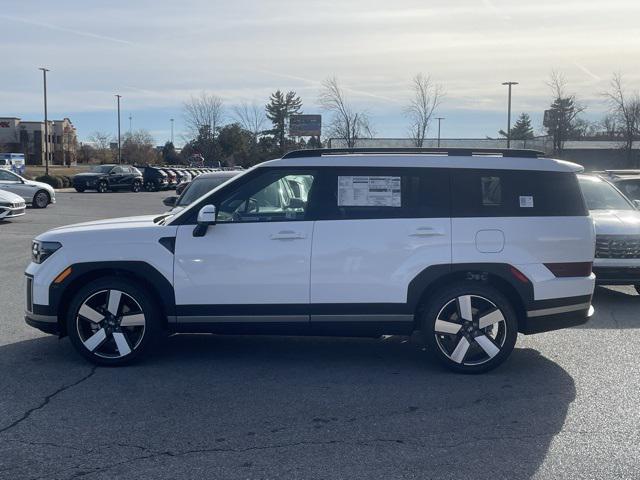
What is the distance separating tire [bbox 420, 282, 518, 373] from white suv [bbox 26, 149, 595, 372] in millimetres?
12

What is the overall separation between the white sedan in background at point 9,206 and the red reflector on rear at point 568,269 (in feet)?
57.1

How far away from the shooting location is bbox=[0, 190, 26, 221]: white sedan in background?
19.8 meters

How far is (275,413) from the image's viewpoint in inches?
207

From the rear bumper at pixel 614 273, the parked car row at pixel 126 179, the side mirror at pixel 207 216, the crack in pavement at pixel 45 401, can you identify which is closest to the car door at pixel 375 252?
the side mirror at pixel 207 216

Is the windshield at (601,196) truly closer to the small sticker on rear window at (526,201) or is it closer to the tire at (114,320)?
the small sticker on rear window at (526,201)

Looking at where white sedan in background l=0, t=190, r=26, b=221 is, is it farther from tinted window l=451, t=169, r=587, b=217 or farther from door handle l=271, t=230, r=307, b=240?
tinted window l=451, t=169, r=587, b=217

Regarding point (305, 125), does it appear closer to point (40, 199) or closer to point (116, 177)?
point (116, 177)

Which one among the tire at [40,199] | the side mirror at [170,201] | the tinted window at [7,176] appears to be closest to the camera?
the side mirror at [170,201]

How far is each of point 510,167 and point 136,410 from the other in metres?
3.75

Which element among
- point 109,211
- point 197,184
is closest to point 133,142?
point 109,211

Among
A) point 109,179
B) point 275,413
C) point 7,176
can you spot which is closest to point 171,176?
point 109,179

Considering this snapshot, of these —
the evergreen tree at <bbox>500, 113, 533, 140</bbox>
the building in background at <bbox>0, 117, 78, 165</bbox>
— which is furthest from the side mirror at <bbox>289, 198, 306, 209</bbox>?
the building in background at <bbox>0, 117, 78, 165</bbox>

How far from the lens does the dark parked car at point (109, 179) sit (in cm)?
4469

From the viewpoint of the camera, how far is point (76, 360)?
6617 mm
